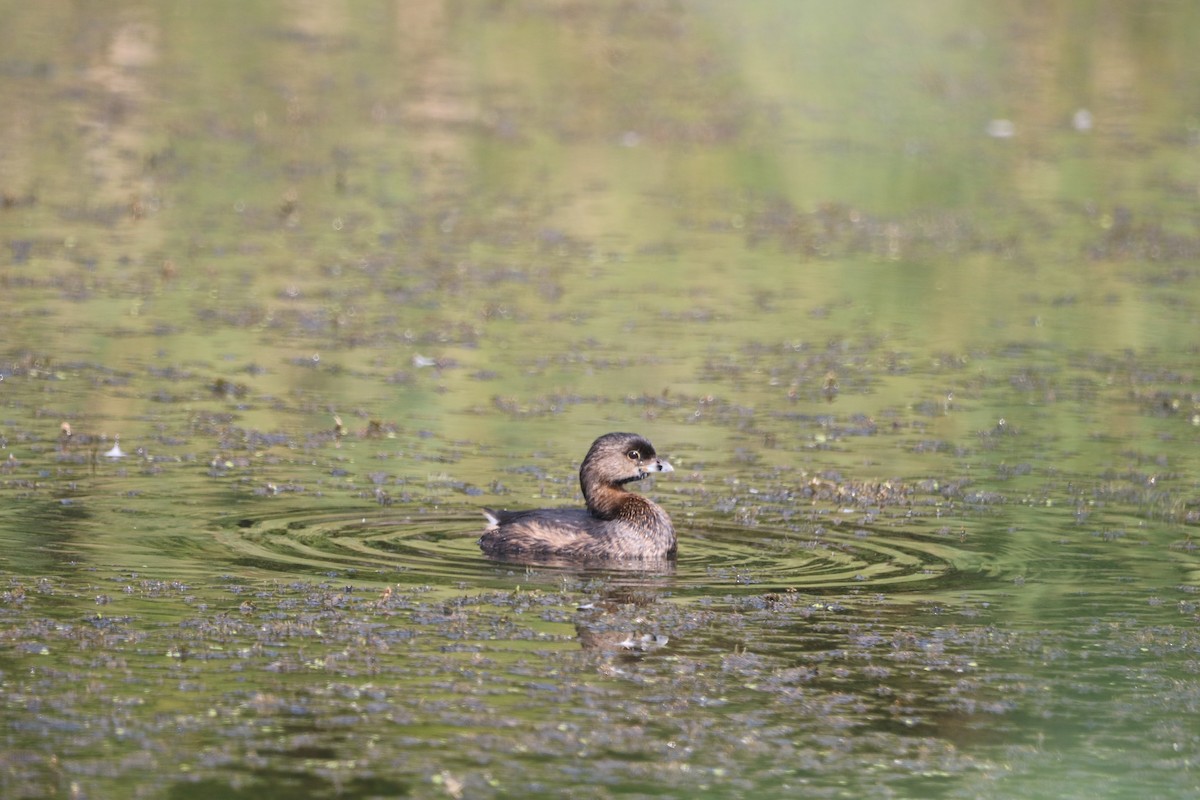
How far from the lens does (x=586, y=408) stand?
47.3ft

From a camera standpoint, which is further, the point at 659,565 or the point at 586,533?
the point at 586,533

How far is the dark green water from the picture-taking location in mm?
7656

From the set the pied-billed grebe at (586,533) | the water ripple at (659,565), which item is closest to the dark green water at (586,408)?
the water ripple at (659,565)

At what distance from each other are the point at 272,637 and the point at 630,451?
3.25 m

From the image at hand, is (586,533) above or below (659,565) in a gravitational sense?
above

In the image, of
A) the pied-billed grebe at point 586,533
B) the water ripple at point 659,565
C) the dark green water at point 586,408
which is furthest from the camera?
the pied-billed grebe at point 586,533

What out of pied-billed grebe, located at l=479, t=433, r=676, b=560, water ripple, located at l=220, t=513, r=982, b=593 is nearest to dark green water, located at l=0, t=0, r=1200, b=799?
water ripple, located at l=220, t=513, r=982, b=593

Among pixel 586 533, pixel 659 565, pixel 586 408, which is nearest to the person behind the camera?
pixel 659 565

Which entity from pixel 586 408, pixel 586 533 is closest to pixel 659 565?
pixel 586 533

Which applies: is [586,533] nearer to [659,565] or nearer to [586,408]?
[659,565]

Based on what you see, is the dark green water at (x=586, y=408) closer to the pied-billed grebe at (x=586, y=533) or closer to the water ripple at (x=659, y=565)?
the water ripple at (x=659, y=565)

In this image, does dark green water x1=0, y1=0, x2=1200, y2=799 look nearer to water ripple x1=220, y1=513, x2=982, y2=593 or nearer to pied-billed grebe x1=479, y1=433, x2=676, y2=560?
water ripple x1=220, y1=513, x2=982, y2=593

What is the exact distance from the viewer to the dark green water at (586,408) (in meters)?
7.66

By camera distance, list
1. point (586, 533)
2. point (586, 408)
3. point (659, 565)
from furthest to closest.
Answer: point (586, 408) → point (586, 533) → point (659, 565)
